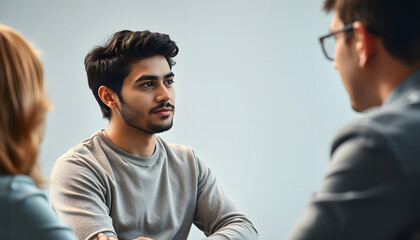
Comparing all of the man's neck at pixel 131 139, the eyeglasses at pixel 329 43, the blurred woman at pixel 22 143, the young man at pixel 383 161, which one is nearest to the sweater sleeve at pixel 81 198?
the man's neck at pixel 131 139

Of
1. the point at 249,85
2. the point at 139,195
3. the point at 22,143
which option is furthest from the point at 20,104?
the point at 249,85

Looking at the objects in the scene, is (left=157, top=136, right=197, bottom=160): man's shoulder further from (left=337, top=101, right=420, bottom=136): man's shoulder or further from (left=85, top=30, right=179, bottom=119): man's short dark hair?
(left=337, top=101, right=420, bottom=136): man's shoulder

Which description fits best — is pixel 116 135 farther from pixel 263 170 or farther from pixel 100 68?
pixel 263 170

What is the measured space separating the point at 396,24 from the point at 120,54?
1.51m

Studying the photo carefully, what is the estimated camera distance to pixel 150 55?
7.51 ft

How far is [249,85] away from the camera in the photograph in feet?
13.8

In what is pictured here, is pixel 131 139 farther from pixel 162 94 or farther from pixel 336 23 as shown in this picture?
pixel 336 23

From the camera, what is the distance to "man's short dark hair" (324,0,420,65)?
957 mm

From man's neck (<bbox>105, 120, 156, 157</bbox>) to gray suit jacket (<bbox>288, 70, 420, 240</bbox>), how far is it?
1405 millimetres

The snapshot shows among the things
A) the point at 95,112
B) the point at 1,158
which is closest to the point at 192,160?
the point at 1,158

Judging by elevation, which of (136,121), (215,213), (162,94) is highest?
(162,94)

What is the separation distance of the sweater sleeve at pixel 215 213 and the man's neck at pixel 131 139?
255 millimetres

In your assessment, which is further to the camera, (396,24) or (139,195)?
(139,195)

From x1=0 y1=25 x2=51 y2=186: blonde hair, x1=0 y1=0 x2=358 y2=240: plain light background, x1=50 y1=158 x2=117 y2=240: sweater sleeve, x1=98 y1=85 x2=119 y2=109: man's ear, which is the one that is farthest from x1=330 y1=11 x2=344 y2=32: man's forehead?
x1=0 y1=0 x2=358 y2=240: plain light background
